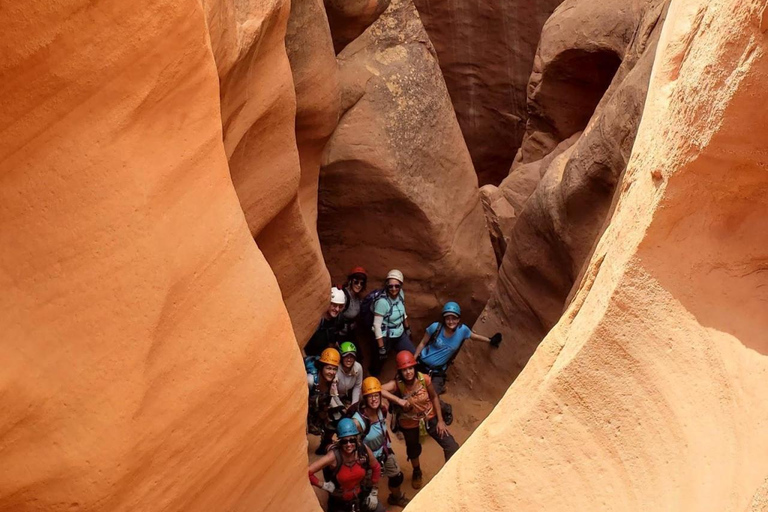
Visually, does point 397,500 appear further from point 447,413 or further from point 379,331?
point 379,331

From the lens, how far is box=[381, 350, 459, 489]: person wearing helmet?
6.21 metres

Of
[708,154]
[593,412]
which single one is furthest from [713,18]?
[593,412]

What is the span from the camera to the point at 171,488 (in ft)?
10.9

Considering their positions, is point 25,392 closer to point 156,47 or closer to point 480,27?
point 156,47

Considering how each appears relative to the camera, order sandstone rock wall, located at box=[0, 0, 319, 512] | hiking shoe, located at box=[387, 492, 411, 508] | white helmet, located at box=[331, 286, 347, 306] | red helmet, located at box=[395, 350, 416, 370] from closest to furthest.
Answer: sandstone rock wall, located at box=[0, 0, 319, 512] < red helmet, located at box=[395, 350, 416, 370] < hiking shoe, located at box=[387, 492, 411, 508] < white helmet, located at box=[331, 286, 347, 306]

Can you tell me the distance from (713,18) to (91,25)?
1.77 metres

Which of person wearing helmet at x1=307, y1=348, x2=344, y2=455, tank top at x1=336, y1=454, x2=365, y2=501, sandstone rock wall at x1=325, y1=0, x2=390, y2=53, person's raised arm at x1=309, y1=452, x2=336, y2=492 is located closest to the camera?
person's raised arm at x1=309, y1=452, x2=336, y2=492

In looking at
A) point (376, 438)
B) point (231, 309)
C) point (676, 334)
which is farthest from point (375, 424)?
point (676, 334)

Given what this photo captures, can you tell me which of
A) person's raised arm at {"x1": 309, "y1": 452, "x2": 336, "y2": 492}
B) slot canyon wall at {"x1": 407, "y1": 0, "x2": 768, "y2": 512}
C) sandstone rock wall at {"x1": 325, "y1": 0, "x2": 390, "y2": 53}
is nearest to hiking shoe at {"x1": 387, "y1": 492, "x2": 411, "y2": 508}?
person's raised arm at {"x1": 309, "y1": 452, "x2": 336, "y2": 492}

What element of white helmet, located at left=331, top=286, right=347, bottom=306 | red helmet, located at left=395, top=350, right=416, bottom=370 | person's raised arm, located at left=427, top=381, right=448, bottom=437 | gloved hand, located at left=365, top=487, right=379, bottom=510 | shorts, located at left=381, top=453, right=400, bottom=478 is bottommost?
shorts, located at left=381, top=453, right=400, bottom=478

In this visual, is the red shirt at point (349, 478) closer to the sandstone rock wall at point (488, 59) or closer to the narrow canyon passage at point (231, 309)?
the narrow canyon passage at point (231, 309)

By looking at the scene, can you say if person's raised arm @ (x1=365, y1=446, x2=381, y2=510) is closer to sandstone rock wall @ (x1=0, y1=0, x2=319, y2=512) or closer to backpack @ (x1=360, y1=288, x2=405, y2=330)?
backpack @ (x1=360, y1=288, x2=405, y2=330)

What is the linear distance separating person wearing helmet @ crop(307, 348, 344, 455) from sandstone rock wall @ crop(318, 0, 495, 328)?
63.6 inches

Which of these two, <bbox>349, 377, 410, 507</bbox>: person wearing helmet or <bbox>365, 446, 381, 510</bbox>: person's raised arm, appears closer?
<bbox>365, 446, 381, 510</bbox>: person's raised arm
